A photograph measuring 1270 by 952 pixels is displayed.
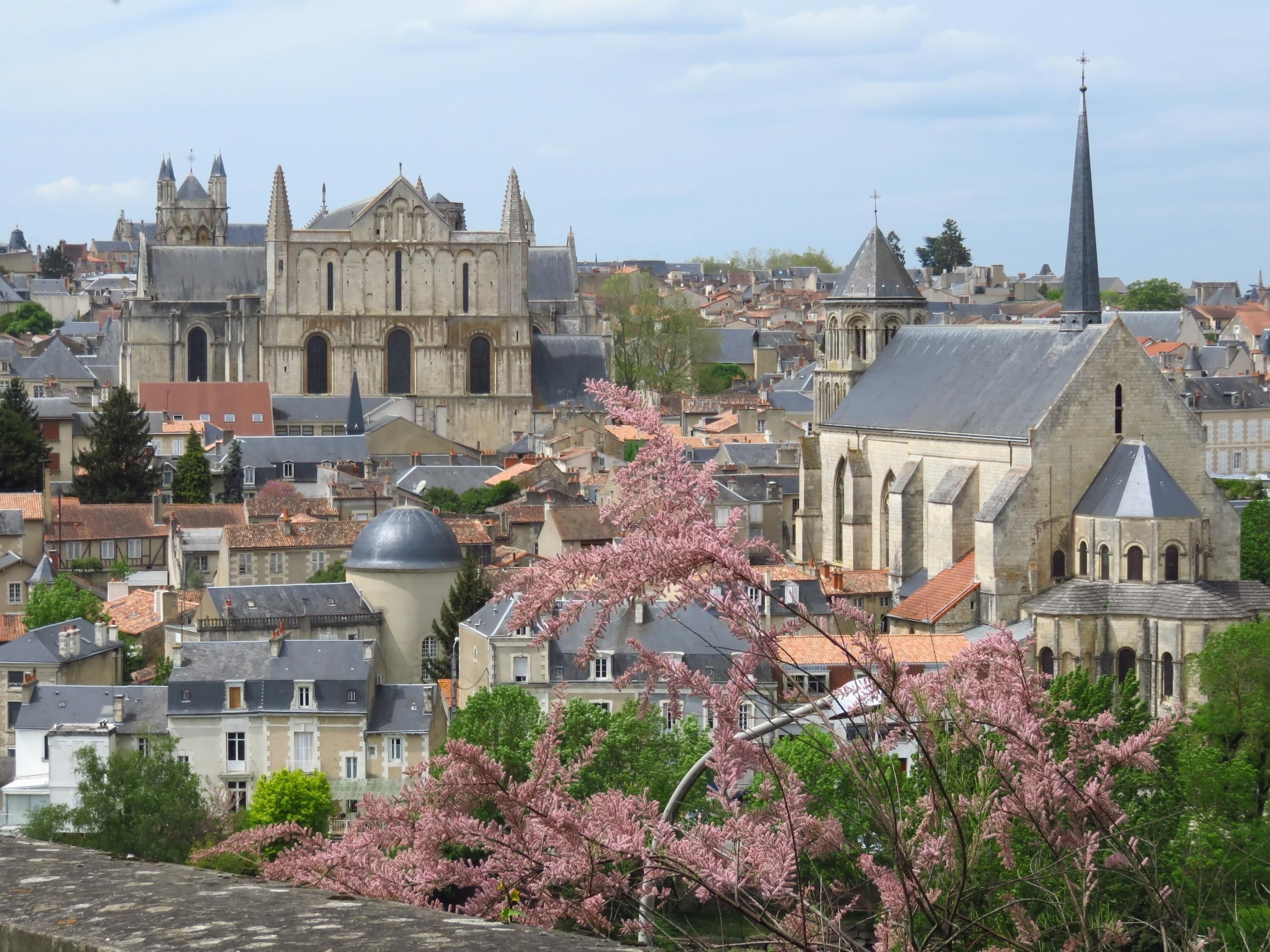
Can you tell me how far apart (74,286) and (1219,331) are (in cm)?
9843

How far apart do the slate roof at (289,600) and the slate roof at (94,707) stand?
567 centimetres

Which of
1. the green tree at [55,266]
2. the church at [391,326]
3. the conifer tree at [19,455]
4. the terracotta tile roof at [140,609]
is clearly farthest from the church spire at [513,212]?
the green tree at [55,266]

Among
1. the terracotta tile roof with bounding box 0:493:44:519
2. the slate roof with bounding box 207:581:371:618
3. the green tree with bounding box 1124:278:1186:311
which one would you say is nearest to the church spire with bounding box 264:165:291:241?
the terracotta tile roof with bounding box 0:493:44:519

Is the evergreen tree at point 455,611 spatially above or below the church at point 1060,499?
below

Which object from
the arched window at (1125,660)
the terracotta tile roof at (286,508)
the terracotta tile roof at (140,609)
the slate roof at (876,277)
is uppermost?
the slate roof at (876,277)

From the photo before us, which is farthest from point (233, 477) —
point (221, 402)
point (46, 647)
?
point (46, 647)

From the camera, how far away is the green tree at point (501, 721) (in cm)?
2677

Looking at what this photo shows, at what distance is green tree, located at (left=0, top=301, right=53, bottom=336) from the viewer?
443 ft

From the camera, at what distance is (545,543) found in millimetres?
50062

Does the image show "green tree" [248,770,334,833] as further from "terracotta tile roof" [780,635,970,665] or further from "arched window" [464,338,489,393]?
"arched window" [464,338,489,393]

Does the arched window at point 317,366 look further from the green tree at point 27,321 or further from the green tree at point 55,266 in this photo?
the green tree at point 55,266

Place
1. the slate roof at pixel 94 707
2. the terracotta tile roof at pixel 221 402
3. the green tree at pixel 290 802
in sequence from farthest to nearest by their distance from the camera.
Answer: the terracotta tile roof at pixel 221 402, the slate roof at pixel 94 707, the green tree at pixel 290 802

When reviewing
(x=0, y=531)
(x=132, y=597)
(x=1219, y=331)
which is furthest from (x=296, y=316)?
(x=1219, y=331)

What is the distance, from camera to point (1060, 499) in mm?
39250
